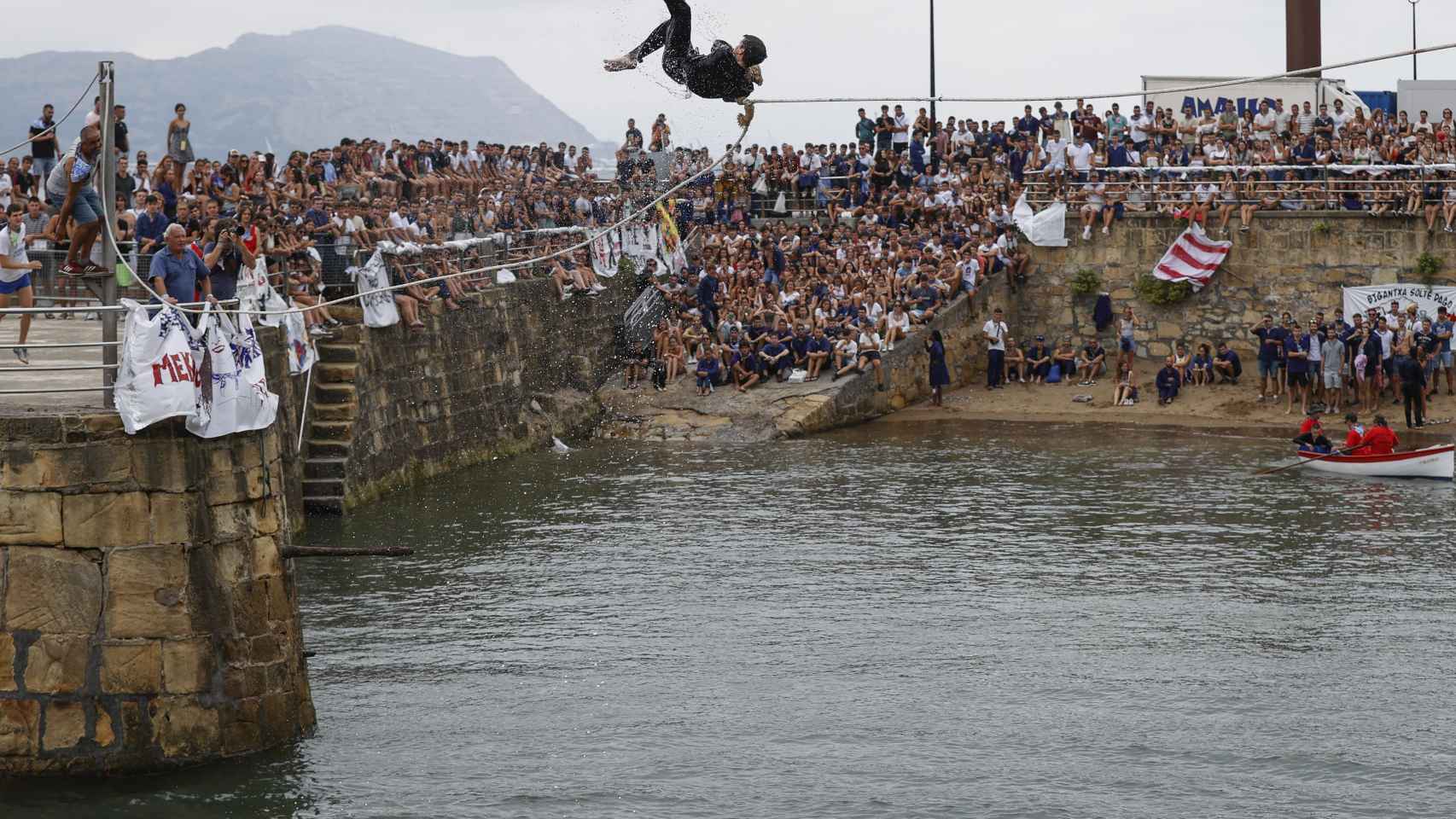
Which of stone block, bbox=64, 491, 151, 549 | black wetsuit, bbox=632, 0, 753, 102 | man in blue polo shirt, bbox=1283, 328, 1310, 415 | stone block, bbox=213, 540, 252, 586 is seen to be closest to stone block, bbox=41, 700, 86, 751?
stone block, bbox=64, 491, 151, 549

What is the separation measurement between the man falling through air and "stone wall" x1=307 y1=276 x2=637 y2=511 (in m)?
10.9

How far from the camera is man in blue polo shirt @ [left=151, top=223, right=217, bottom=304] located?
13195 millimetres

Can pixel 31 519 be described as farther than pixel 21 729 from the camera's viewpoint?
No

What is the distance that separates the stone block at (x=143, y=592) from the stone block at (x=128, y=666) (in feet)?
0.26

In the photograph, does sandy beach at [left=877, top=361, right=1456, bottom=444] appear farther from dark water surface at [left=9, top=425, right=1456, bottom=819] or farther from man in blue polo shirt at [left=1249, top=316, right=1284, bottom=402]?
dark water surface at [left=9, top=425, right=1456, bottom=819]

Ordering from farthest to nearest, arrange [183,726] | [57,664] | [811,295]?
[811,295], [183,726], [57,664]

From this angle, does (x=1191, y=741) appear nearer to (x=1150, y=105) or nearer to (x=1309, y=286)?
(x=1309, y=286)

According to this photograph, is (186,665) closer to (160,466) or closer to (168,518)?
(168,518)

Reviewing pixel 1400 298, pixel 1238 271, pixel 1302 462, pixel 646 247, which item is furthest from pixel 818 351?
pixel 1400 298

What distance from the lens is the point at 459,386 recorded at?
2714 cm

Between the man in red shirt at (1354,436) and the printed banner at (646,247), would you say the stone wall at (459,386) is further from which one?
the man in red shirt at (1354,436)

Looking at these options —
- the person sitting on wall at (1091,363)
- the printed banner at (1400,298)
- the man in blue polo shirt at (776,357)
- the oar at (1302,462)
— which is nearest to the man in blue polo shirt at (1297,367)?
the printed banner at (1400,298)

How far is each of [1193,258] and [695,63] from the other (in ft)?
67.5

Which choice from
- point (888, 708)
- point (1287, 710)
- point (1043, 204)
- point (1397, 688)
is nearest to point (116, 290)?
point (888, 708)
